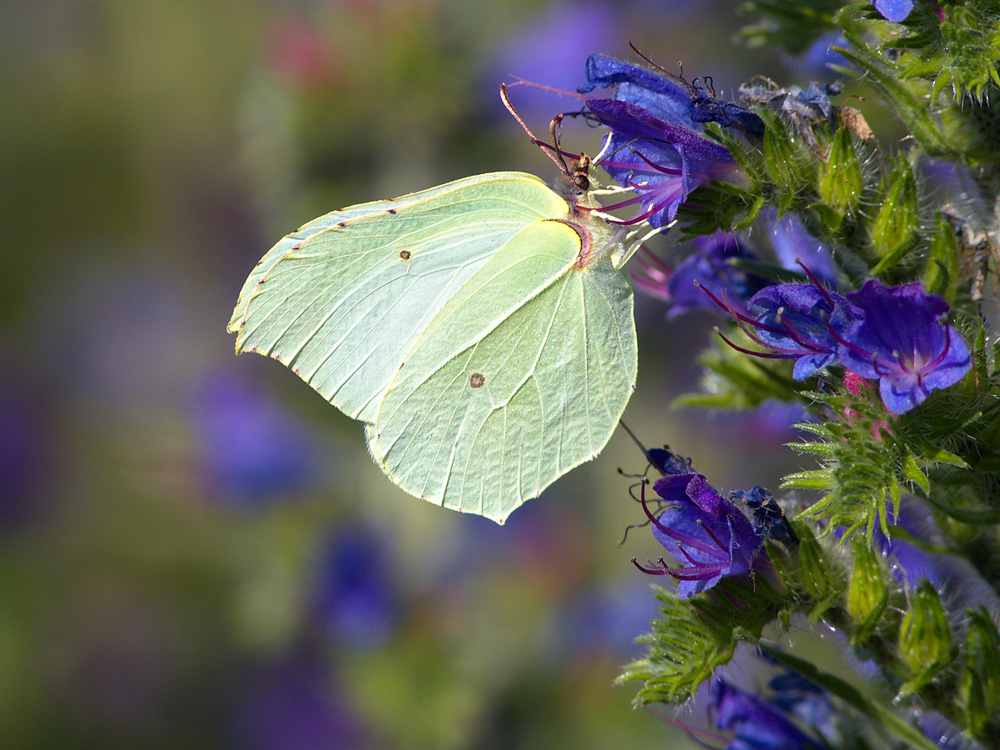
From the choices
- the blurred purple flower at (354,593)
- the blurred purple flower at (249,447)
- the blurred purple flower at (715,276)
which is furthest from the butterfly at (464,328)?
the blurred purple flower at (249,447)

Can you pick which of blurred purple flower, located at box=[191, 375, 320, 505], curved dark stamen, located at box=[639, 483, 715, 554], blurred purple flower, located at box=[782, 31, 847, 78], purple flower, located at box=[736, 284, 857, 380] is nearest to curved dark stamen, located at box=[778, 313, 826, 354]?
purple flower, located at box=[736, 284, 857, 380]

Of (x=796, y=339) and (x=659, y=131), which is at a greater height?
(x=659, y=131)

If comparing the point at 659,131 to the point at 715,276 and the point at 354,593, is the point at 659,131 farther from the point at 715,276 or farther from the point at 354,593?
the point at 354,593

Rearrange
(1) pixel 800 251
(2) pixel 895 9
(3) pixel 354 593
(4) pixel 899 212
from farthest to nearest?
(3) pixel 354 593
(1) pixel 800 251
(4) pixel 899 212
(2) pixel 895 9

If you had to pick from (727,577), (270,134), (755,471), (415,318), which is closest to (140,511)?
(270,134)

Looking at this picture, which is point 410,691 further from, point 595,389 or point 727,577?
point 727,577

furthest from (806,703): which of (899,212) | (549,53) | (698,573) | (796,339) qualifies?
(549,53)

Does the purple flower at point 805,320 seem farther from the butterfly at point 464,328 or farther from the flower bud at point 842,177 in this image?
the butterfly at point 464,328
